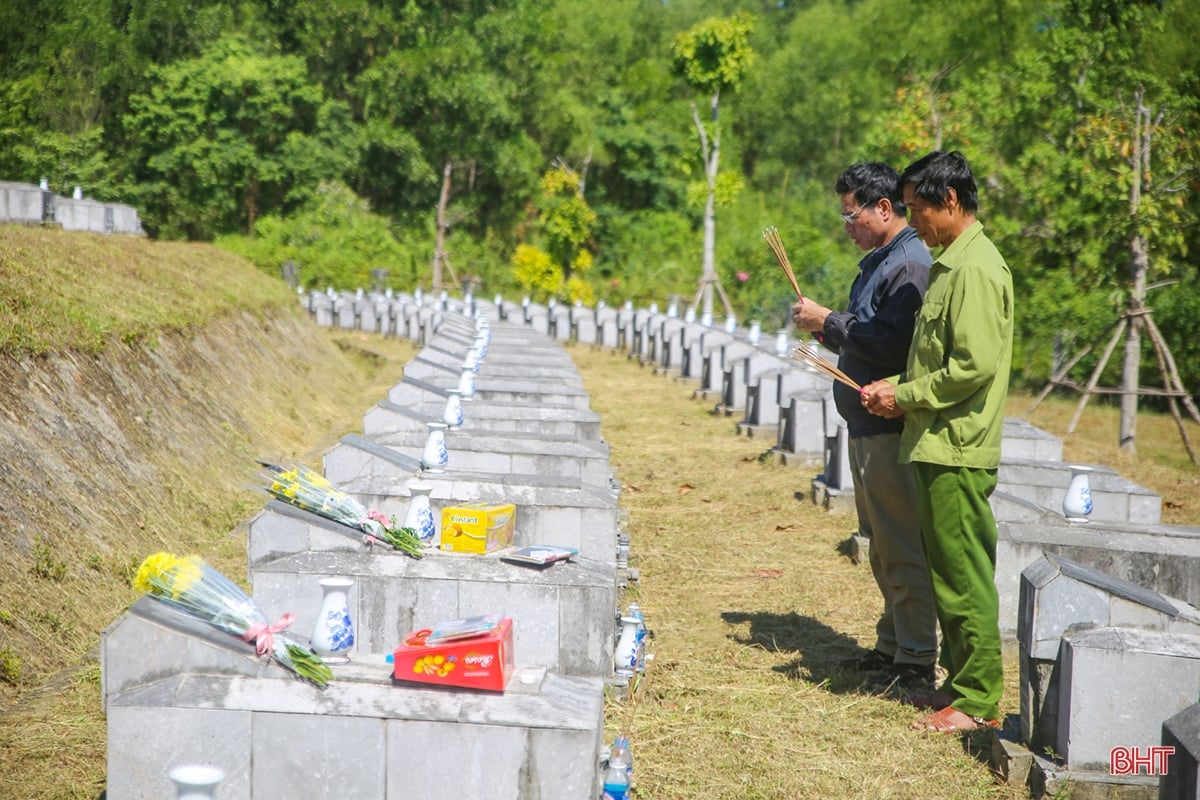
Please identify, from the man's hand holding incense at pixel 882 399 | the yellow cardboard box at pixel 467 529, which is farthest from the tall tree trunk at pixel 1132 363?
the yellow cardboard box at pixel 467 529

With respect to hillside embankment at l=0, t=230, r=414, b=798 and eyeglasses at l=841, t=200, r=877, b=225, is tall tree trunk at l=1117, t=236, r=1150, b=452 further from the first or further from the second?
eyeglasses at l=841, t=200, r=877, b=225

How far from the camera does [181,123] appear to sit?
37219 mm

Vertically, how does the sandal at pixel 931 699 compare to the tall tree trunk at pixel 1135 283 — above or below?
below

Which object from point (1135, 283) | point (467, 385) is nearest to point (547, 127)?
point (1135, 283)

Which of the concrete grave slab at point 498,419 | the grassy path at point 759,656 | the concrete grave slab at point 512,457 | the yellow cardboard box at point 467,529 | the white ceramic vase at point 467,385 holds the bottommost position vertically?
the grassy path at point 759,656

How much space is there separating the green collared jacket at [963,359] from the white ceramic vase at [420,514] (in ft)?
6.43

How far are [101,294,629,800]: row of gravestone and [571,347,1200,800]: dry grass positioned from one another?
425mm

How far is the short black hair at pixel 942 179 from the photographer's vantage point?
4.69 metres

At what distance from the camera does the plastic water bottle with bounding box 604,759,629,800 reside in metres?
3.90

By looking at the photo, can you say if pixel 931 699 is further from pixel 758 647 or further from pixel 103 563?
pixel 103 563

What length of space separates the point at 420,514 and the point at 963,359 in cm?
226

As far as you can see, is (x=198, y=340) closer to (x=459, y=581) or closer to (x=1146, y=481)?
(x=459, y=581)

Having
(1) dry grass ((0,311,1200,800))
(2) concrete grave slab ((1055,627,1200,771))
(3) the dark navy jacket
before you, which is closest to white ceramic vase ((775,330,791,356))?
(1) dry grass ((0,311,1200,800))

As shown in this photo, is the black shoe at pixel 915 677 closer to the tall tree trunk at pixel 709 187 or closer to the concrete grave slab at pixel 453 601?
the concrete grave slab at pixel 453 601
